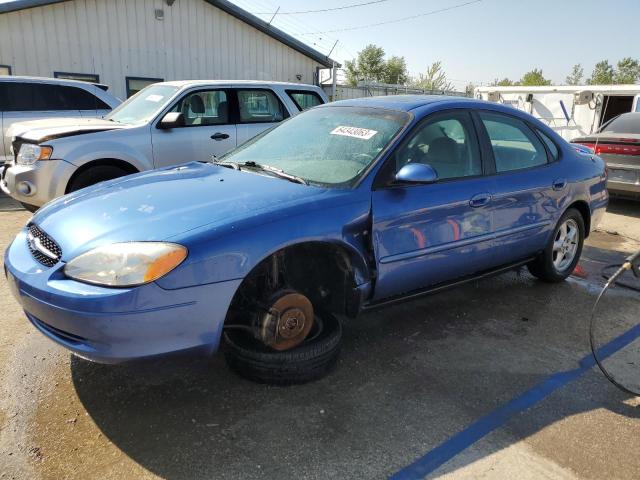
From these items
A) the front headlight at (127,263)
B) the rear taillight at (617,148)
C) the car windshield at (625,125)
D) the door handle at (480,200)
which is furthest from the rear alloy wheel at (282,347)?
the car windshield at (625,125)

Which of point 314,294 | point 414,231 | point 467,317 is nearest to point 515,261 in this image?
point 467,317

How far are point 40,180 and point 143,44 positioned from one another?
10.4 m

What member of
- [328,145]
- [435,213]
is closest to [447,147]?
[435,213]

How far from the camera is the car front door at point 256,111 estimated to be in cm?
701

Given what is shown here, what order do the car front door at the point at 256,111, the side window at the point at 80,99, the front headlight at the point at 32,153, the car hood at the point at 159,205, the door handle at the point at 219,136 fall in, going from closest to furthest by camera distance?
the car hood at the point at 159,205 → the front headlight at the point at 32,153 → the door handle at the point at 219,136 → the car front door at the point at 256,111 → the side window at the point at 80,99

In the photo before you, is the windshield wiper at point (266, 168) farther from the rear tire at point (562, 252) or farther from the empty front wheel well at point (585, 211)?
the empty front wheel well at point (585, 211)

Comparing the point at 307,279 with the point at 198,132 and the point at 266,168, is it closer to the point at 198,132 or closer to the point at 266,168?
the point at 266,168

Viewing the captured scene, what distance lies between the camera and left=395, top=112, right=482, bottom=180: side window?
348cm

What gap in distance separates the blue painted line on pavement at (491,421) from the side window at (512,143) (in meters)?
1.49

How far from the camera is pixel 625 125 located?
869cm

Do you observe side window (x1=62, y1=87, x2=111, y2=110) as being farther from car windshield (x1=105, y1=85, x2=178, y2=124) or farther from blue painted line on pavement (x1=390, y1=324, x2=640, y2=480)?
blue painted line on pavement (x1=390, y1=324, x2=640, y2=480)

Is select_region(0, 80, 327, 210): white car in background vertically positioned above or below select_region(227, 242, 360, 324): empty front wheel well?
above

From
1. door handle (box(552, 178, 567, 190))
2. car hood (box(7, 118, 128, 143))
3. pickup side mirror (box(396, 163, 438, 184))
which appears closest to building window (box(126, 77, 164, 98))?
car hood (box(7, 118, 128, 143))

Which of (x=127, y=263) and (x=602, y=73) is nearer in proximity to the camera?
(x=127, y=263)
